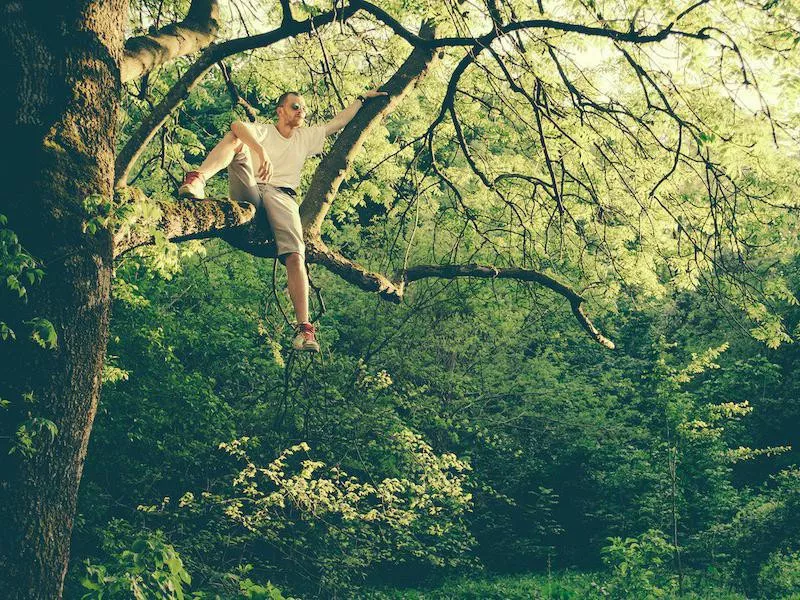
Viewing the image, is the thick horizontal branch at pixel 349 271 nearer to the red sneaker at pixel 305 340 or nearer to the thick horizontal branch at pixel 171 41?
the red sneaker at pixel 305 340

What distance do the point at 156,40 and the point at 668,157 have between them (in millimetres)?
3877

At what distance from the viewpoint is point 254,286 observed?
1284 centimetres

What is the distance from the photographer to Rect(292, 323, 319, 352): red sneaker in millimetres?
4527

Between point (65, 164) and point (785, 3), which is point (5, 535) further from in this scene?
point (785, 3)

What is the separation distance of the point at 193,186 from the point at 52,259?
1.07 m

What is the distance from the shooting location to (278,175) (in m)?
4.77

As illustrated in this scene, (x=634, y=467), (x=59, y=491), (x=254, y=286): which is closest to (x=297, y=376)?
(x=254, y=286)

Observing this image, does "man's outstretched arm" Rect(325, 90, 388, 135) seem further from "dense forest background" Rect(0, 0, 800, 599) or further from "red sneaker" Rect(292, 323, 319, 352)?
"red sneaker" Rect(292, 323, 319, 352)

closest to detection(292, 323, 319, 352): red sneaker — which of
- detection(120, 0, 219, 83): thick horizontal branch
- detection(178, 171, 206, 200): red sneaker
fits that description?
detection(178, 171, 206, 200): red sneaker

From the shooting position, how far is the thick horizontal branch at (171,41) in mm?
4375

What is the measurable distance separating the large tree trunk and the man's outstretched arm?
1931 millimetres

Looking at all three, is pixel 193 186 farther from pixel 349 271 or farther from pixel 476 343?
pixel 476 343

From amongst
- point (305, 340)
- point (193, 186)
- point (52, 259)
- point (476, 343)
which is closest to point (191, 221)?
point (193, 186)

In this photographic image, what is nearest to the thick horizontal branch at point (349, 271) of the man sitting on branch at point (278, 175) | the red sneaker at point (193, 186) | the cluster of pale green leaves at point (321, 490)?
the man sitting on branch at point (278, 175)
